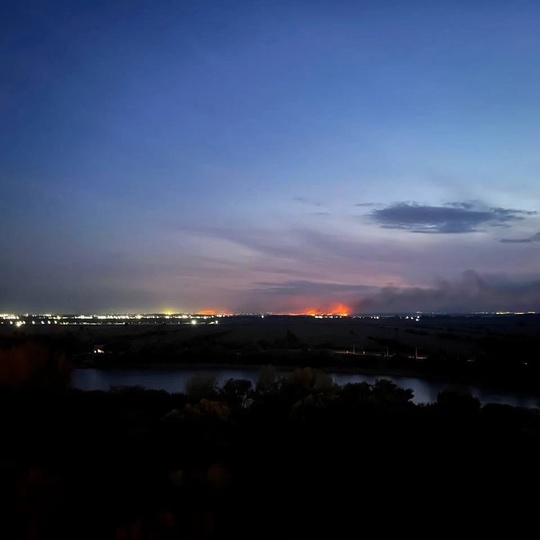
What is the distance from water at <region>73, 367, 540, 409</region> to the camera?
3256 cm

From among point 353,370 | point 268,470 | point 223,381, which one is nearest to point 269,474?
point 268,470

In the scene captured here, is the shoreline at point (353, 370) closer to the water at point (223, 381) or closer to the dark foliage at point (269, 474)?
the water at point (223, 381)

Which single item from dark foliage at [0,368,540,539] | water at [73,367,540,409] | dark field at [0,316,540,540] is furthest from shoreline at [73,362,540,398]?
dark foliage at [0,368,540,539]

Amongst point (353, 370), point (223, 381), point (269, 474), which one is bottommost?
point (353, 370)

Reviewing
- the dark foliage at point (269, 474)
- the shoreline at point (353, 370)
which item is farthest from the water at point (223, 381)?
the dark foliage at point (269, 474)

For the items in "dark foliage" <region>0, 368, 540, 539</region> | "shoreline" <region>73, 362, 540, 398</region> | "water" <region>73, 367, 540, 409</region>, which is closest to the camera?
"dark foliage" <region>0, 368, 540, 539</region>

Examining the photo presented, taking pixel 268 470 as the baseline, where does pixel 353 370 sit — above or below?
below

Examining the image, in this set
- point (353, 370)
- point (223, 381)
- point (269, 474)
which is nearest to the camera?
point (269, 474)

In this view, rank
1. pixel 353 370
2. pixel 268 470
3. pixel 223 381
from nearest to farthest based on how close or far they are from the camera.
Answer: pixel 268 470
pixel 223 381
pixel 353 370

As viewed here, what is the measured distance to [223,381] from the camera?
128 ft

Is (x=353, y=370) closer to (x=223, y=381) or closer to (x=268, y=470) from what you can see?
(x=223, y=381)

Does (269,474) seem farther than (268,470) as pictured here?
No

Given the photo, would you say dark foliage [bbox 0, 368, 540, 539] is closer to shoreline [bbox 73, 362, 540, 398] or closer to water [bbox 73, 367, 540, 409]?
water [bbox 73, 367, 540, 409]

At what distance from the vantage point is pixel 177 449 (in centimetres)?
1238
